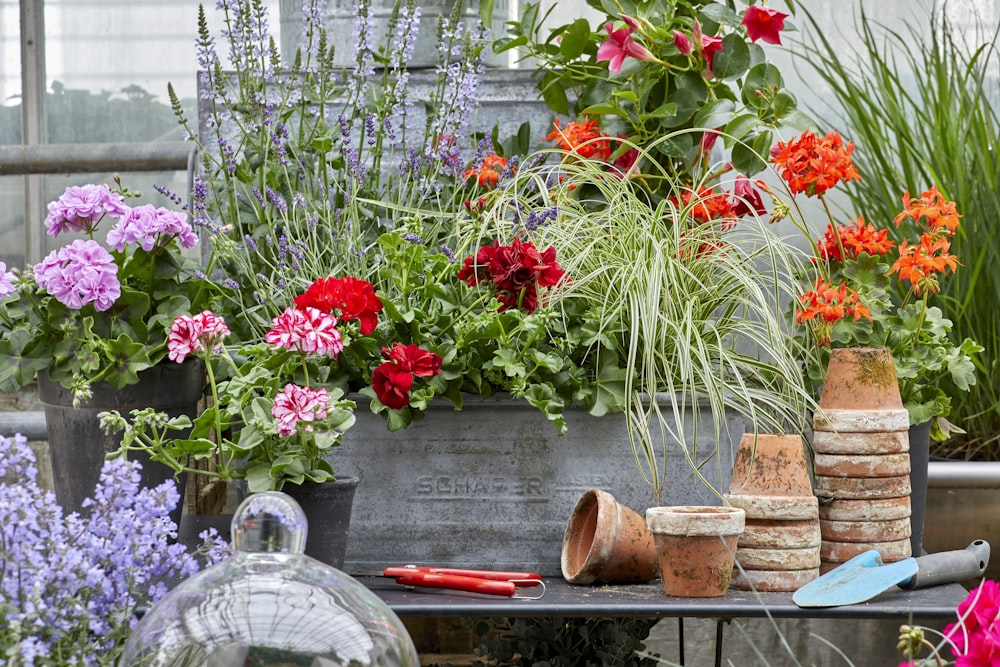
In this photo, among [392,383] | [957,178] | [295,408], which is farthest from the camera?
[957,178]

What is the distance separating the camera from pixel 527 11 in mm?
1774

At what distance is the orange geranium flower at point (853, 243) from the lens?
141 centimetres

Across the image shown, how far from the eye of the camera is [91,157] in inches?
68.7

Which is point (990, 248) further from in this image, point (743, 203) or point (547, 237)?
point (547, 237)

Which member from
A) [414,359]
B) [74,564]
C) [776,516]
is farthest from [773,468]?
[74,564]

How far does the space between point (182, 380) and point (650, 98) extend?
0.89 m

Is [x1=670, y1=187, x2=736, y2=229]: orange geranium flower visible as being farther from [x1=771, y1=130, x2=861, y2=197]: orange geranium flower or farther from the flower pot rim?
the flower pot rim

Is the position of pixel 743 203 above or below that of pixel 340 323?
above

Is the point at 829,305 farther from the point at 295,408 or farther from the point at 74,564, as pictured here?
the point at 74,564

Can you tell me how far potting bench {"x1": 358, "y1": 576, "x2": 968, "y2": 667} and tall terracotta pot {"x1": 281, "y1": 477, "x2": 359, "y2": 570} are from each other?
0.08 metres

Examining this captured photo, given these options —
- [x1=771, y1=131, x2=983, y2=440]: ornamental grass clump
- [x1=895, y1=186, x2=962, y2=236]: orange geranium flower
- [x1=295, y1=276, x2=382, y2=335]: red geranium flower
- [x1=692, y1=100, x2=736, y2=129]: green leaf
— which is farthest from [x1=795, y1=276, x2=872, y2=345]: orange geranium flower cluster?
Result: [x1=295, y1=276, x2=382, y2=335]: red geranium flower

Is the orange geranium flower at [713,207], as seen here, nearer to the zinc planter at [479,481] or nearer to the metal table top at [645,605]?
the zinc planter at [479,481]

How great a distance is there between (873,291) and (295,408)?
0.79 meters

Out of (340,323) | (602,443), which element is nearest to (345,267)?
(340,323)
